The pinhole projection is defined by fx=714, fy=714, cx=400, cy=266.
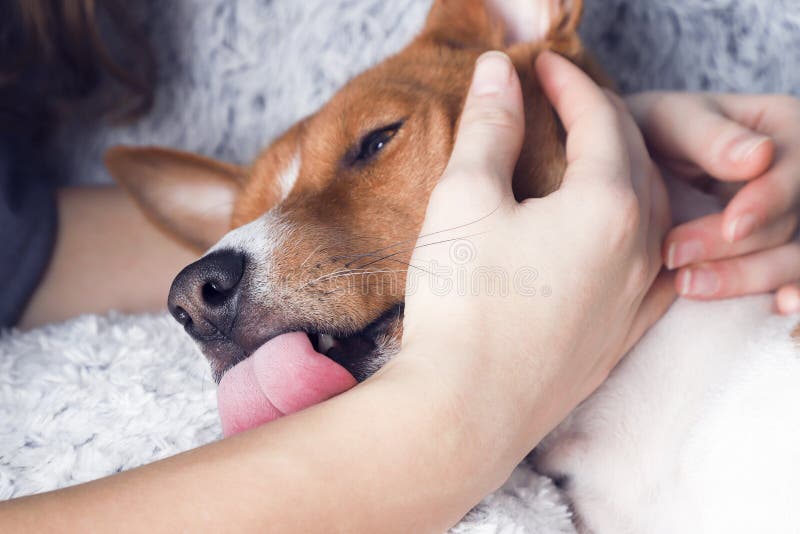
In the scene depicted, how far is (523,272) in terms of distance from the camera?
109 cm

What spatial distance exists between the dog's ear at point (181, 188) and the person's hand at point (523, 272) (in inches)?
31.4

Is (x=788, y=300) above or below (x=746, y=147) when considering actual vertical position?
below

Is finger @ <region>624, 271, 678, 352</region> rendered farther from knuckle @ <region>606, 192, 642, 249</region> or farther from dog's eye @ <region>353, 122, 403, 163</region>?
dog's eye @ <region>353, 122, 403, 163</region>

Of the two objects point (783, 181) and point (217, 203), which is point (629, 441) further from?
point (217, 203)

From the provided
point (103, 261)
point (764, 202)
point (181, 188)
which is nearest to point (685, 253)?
point (764, 202)

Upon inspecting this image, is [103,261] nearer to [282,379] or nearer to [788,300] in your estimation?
[282,379]

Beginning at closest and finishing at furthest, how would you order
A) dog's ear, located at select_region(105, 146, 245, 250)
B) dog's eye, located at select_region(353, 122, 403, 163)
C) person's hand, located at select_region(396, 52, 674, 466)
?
person's hand, located at select_region(396, 52, 674, 466)
dog's eye, located at select_region(353, 122, 403, 163)
dog's ear, located at select_region(105, 146, 245, 250)


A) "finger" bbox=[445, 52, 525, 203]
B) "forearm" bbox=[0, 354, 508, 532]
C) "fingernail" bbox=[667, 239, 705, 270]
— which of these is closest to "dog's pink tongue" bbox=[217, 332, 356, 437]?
"forearm" bbox=[0, 354, 508, 532]

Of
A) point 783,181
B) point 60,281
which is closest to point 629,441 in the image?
point 783,181

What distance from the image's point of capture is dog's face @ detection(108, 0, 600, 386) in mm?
1163

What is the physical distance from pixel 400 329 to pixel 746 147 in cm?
74

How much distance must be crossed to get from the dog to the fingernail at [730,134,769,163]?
0.15 meters

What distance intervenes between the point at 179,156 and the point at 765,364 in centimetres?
138

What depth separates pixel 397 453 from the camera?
926 mm
